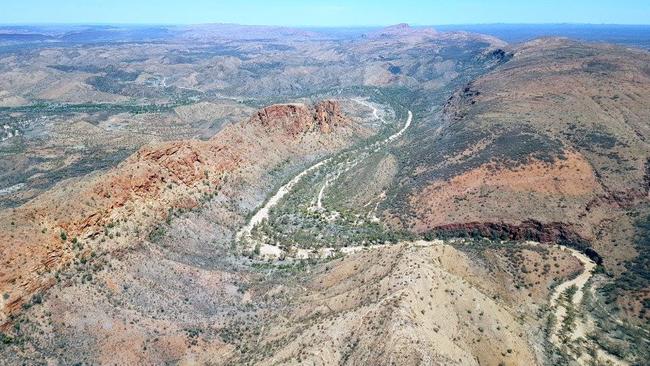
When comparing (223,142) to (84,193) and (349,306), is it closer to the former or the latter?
(84,193)

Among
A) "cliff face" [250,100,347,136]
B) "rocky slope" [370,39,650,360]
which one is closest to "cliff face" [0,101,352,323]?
"cliff face" [250,100,347,136]

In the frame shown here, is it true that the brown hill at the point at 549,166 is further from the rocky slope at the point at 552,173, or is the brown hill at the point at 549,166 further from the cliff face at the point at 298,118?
the cliff face at the point at 298,118

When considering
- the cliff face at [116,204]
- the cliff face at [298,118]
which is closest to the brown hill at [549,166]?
the cliff face at [298,118]

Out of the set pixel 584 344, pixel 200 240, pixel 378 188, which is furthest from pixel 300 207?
pixel 584 344

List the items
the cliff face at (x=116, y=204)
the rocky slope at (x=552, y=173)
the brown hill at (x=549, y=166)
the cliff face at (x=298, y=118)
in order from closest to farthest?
the cliff face at (x=116, y=204) < the rocky slope at (x=552, y=173) < the brown hill at (x=549, y=166) < the cliff face at (x=298, y=118)

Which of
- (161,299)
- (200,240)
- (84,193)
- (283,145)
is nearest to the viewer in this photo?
(161,299)

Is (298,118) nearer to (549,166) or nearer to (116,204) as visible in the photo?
(549,166)

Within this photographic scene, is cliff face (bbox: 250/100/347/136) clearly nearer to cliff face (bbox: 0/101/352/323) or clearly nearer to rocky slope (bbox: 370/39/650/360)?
cliff face (bbox: 0/101/352/323)

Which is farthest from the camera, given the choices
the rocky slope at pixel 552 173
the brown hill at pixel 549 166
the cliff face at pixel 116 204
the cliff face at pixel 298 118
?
the cliff face at pixel 298 118

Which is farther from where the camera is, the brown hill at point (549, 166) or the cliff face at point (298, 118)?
the cliff face at point (298, 118)
